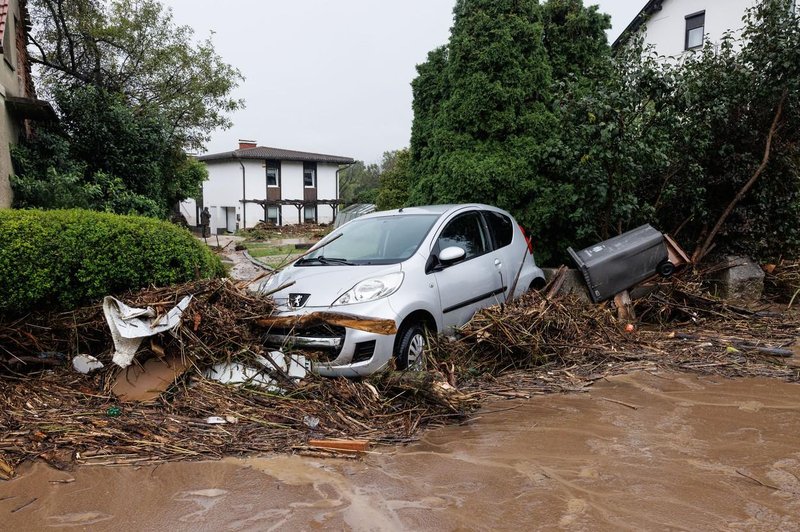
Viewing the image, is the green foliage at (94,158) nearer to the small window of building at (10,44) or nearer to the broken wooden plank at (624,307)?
the small window of building at (10,44)

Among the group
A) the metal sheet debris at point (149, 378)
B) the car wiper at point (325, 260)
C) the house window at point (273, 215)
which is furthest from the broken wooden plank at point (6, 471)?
the house window at point (273, 215)

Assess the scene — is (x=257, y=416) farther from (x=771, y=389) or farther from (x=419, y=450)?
(x=771, y=389)

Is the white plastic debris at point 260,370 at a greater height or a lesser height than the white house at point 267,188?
lesser

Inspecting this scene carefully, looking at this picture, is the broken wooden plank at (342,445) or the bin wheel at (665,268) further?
the bin wheel at (665,268)

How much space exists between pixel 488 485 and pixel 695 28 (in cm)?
2716

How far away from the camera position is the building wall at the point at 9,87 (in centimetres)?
1046

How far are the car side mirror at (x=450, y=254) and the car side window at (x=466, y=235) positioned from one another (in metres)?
0.23

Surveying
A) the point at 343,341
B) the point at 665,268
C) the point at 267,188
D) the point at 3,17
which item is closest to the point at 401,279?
the point at 343,341

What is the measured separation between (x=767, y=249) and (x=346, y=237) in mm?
7189

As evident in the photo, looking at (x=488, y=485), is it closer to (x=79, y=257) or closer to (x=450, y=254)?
(x=450, y=254)

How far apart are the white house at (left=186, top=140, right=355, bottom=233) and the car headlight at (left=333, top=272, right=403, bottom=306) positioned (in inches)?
1470

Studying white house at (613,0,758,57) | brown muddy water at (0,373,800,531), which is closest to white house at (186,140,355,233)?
white house at (613,0,758,57)

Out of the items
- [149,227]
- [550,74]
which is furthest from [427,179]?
[149,227]

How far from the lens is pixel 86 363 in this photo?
5164 mm
